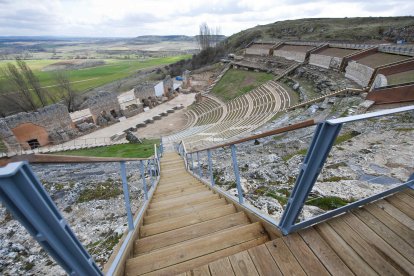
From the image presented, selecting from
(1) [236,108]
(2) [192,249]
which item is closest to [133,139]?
(1) [236,108]

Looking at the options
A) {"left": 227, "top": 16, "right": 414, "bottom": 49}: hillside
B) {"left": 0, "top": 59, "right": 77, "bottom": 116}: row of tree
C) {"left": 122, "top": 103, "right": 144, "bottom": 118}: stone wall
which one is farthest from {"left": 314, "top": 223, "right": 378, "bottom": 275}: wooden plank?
{"left": 227, "top": 16, "right": 414, "bottom": 49}: hillside

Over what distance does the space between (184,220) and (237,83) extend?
94.5ft

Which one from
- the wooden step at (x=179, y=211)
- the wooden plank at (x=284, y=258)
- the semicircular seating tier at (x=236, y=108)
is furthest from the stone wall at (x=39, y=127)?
the wooden plank at (x=284, y=258)

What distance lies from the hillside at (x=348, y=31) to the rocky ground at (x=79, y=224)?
127ft

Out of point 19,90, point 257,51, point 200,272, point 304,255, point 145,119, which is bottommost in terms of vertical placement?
point 145,119

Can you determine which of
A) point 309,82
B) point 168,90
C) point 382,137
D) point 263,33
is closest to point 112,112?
point 168,90

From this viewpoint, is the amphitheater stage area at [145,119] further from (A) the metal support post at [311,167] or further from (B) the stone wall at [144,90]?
(A) the metal support post at [311,167]

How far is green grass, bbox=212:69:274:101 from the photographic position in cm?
2697

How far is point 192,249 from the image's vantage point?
85.3 inches

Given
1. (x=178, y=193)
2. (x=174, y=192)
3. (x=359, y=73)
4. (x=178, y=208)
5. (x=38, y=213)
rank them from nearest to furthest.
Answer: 1. (x=38, y=213)
2. (x=178, y=208)
3. (x=178, y=193)
4. (x=174, y=192)
5. (x=359, y=73)

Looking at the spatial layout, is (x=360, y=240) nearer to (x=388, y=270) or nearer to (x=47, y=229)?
(x=388, y=270)

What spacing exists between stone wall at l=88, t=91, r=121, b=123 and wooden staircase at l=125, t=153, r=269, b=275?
2386cm

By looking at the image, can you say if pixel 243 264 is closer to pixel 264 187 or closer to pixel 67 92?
pixel 264 187

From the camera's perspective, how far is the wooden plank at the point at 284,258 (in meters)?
1.67
